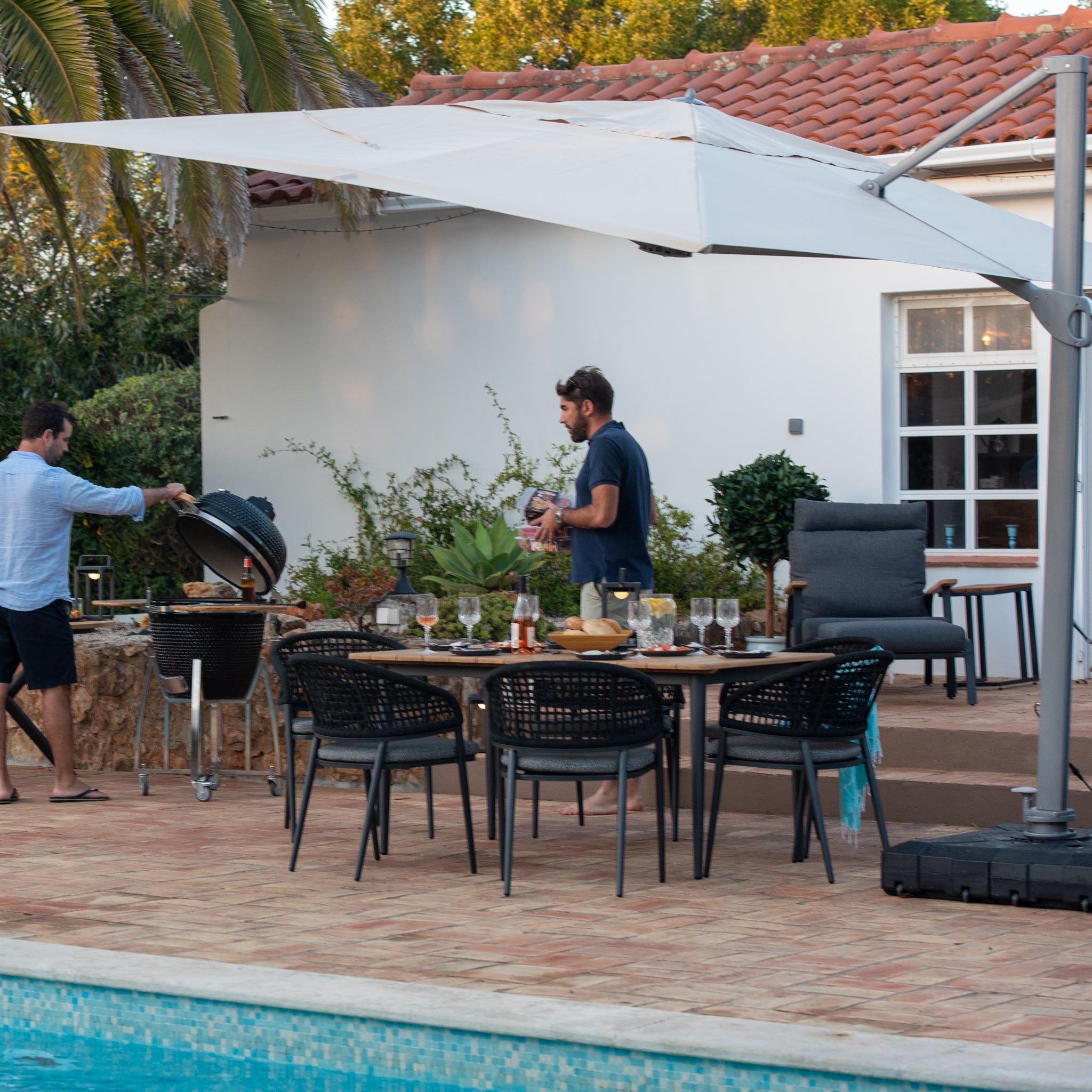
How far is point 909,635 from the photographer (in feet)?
27.3

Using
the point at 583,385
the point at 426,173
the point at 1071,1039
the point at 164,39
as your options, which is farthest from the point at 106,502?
the point at 1071,1039

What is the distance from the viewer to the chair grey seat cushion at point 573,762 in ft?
17.5

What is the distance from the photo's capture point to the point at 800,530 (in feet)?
30.2

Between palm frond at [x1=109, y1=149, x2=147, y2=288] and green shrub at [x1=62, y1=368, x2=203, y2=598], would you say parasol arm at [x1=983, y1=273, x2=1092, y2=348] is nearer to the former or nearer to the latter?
palm frond at [x1=109, y1=149, x2=147, y2=288]

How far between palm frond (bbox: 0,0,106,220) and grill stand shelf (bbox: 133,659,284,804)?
117 inches

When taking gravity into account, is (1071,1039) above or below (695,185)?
below

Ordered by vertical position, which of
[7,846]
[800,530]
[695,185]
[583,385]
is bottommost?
[7,846]

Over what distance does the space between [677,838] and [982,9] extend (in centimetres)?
2346

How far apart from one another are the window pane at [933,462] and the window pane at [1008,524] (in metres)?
0.26

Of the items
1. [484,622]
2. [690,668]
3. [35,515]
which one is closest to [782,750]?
[690,668]

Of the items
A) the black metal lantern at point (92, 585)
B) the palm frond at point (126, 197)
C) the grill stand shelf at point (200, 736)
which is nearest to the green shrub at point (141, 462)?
the black metal lantern at point (92, 585)

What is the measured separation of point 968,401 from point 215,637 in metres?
5.38

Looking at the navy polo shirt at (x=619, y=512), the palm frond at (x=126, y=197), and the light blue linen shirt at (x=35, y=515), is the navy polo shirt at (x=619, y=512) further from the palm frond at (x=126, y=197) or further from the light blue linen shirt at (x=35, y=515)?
the palm frond at (x=126, y=197)

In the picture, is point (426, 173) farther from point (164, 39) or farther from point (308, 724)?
point (164, 39)
